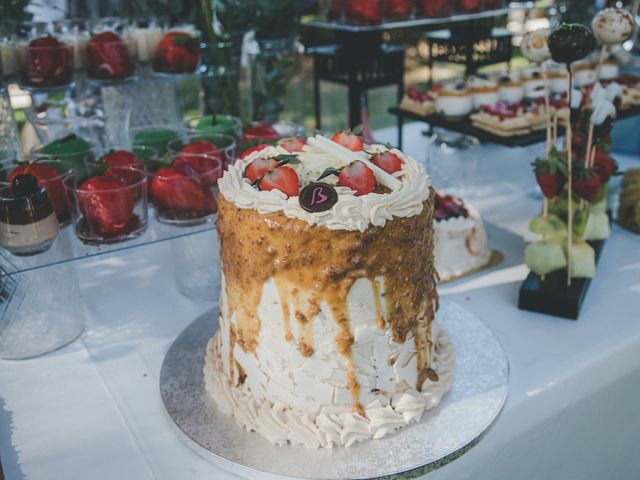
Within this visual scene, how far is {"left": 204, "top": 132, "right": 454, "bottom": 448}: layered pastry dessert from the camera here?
1214 millimetres

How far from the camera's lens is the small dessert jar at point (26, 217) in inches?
54.9

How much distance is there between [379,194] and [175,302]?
34.5 inches

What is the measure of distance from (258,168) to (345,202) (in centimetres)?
24

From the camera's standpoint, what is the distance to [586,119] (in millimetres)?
1976

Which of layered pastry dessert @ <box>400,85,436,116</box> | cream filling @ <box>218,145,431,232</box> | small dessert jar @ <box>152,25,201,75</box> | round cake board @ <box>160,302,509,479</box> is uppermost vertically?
small dessert jar @ <box>152,25,201,75</box>

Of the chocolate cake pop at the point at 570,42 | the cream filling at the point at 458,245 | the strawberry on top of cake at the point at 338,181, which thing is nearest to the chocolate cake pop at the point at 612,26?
the chocolate cake pop at the point at 570,42

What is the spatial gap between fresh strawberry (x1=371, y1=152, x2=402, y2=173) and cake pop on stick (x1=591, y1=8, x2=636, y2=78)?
720mm

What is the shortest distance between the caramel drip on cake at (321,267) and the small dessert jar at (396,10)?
139cm

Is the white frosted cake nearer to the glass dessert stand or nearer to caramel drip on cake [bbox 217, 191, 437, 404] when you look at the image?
caramel drip on cake [bbox 217, 191, 437, 404]

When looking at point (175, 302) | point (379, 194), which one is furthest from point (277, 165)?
point (175, 302)

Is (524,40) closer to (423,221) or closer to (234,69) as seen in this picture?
(423,221)

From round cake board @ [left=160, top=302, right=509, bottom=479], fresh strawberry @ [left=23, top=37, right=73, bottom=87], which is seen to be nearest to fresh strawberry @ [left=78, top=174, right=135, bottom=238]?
round cake board @ [left=160, top=302, right=509, bottom=479]

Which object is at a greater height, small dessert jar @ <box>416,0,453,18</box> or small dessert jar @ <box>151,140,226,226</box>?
small dessert jar @ <box>416,0,453,18</box>

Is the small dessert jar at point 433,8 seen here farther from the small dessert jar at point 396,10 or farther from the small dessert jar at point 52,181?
the small dessert jar at point 52,181
